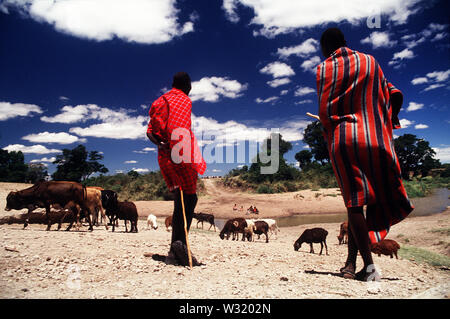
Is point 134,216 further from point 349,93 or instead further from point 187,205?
point 349,93

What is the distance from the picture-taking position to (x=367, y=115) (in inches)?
99.3

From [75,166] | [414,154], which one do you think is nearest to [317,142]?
[414,154]

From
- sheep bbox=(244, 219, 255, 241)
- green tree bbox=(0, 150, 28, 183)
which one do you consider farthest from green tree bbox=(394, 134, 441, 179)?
green tree bbox=(0, 150, 28, 183)

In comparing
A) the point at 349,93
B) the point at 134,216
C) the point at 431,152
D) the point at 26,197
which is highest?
the point at 431,152

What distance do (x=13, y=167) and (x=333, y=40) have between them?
53335 millimetres

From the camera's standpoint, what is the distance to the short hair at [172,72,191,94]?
146 inches

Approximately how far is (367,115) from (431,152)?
7149 centimetres

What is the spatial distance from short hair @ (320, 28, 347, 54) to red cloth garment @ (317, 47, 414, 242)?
25 centimetres

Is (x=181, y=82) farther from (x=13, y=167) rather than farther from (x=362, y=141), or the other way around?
(x=13, y=167)

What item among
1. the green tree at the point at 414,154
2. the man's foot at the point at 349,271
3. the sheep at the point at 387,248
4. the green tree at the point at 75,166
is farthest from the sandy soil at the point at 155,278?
the green tree at the point at 414,154

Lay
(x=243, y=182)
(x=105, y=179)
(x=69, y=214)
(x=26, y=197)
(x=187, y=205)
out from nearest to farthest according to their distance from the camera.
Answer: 1. (x=187, y=205)
2. (x=26, y=197)
3. (x=69, y=214)
4. (x=105, y=179)
5. (x=243, y=182)

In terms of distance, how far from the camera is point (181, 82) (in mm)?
3701

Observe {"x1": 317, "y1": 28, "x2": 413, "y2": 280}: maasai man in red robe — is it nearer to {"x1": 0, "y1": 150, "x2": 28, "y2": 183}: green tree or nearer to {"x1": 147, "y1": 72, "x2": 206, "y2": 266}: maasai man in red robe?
{"x1": 147, "y1": 72, "x2": 206, "y2": 266}: maasai man in red robe
